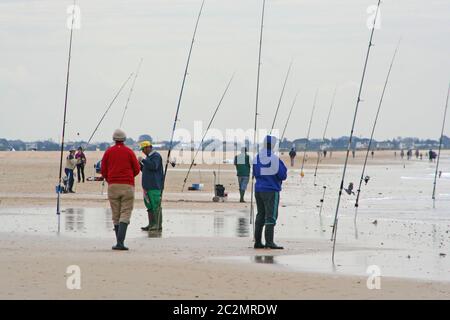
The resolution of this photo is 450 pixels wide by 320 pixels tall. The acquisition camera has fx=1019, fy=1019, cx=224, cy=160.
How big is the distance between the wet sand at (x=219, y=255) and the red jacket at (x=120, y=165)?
39.4 inches

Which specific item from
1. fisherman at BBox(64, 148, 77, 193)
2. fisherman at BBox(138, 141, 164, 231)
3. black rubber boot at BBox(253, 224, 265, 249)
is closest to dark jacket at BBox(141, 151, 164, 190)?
fisherman at BBox(138, 141, 164, 231)

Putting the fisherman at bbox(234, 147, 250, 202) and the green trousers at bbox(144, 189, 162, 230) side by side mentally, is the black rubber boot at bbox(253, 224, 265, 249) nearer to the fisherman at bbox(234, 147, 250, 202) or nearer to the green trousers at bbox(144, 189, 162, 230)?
the green trousers at bbox(144, 189, 162, 230)

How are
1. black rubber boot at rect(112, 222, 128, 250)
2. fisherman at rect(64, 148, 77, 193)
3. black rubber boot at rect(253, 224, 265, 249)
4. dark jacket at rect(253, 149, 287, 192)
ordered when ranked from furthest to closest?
fisherman at rect(64, 148, 77, 193) → black rubber boot at rect(253, 224, 265, 249) → dark jacket at rect(253, 149, 287, 192) → black rubber boot at rect(112, 222, 128, 250)

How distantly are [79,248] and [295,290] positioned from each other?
4580 millimetres

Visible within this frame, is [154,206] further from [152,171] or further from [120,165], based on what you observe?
[120,165]

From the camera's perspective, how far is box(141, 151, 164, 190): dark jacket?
55.6 ft

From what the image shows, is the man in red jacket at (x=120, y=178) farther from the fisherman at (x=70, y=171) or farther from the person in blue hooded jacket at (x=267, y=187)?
the fisherman at (x=70, y=171)

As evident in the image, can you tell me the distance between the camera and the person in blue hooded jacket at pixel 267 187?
1462cm

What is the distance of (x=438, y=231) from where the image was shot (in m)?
18.6

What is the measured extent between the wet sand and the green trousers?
0.27m

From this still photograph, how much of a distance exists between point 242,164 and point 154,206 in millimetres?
8146

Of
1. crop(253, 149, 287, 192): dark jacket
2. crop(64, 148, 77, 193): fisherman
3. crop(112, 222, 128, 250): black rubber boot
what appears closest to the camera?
crop(112, 222, 128, 250): black rubber boot

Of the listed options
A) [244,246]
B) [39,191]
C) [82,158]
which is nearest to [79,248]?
[244,246]

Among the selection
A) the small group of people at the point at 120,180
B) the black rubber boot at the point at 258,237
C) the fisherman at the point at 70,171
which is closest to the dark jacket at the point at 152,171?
the small group of people at the point at 120,180
